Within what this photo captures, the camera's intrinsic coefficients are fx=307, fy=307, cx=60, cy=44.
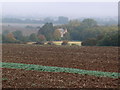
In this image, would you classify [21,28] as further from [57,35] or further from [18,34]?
[57,35]

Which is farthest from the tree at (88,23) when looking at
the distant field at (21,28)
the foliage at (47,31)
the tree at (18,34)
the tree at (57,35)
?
the tree at (18,34)

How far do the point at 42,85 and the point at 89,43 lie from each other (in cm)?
2583

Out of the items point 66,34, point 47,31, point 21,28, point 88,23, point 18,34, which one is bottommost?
point 18,34

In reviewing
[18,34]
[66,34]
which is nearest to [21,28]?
[18,34]

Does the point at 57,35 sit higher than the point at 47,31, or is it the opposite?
the point at 47,31

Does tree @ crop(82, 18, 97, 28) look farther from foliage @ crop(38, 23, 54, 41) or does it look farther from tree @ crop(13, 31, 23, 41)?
tree @ crop(13, 31, 23, 41)

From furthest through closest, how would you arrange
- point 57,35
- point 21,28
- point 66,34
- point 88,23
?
point 88,23 → point 21,28 → point 66,34 → point 57,35

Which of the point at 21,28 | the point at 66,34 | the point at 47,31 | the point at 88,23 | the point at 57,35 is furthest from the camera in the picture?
the point at 88,23

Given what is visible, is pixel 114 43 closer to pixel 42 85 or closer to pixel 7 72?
pixel 7 72

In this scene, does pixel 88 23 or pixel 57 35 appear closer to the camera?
pixel 57 35

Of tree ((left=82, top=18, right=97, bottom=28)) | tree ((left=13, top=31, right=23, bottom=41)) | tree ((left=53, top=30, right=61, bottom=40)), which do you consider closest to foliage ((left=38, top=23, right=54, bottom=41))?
tree ((left=53, top=30, right=61, bottom=40))

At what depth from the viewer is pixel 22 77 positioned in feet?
34.7

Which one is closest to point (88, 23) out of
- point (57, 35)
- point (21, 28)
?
point (57, 35)

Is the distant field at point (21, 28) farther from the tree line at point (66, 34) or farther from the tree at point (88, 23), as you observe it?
the tree at point (88, 23)
